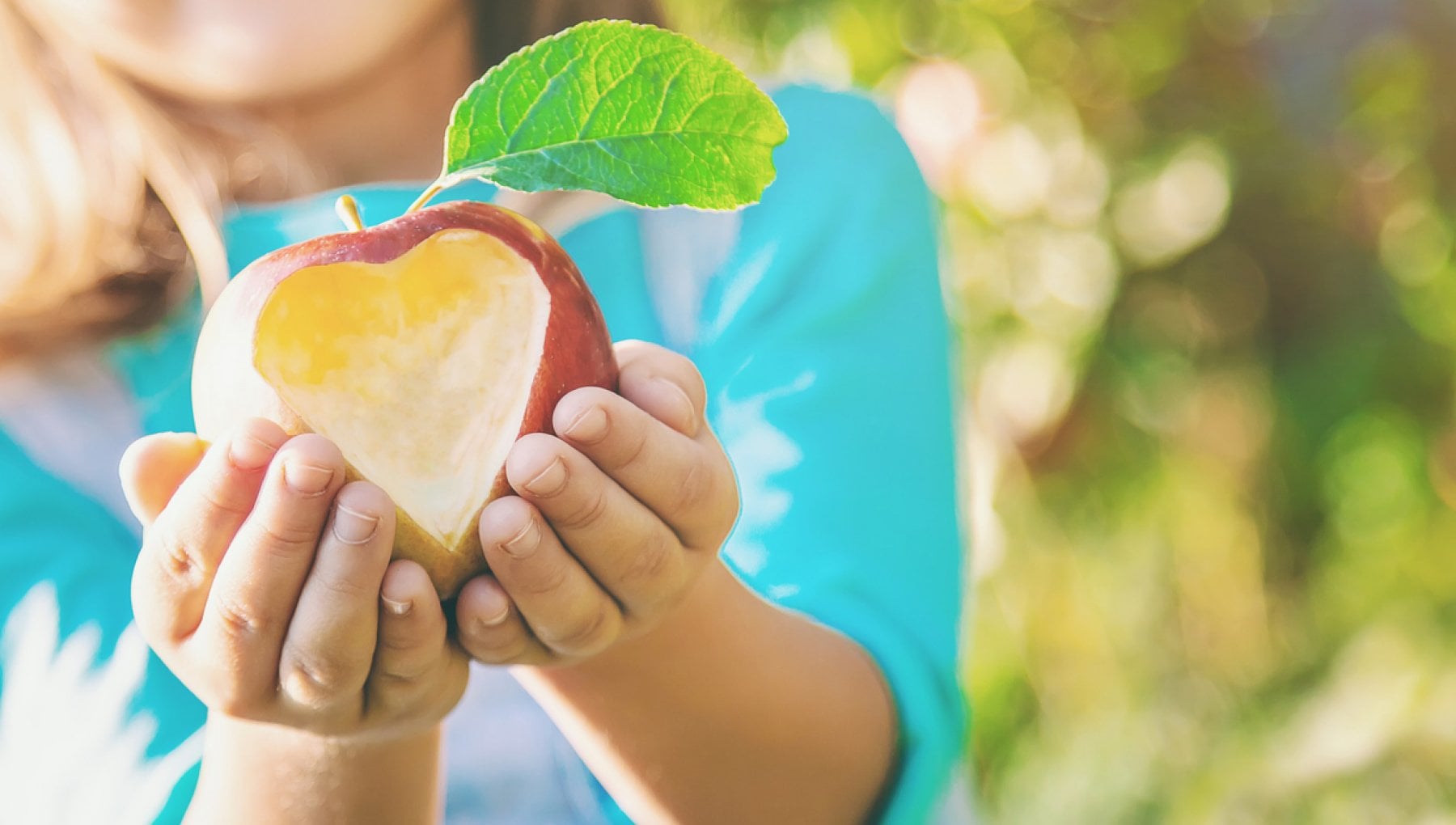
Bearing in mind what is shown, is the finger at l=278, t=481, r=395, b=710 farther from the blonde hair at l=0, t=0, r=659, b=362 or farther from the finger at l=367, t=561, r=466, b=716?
the blonde hair at l=0, t=0, r=659, b=362

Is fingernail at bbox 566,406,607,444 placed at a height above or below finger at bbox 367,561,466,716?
above

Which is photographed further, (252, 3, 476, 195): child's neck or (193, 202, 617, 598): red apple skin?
(252, 3, 476, 195): child's neck

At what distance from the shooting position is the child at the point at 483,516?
0.44 m

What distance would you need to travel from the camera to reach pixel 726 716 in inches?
24.9

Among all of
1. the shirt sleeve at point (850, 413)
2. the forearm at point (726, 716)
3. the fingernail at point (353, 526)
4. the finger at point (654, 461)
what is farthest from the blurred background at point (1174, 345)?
the fingernail at point (353, 526)

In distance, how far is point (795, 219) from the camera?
886 millimetres

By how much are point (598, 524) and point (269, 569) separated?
103 mm

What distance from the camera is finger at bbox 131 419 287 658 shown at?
1.35ft

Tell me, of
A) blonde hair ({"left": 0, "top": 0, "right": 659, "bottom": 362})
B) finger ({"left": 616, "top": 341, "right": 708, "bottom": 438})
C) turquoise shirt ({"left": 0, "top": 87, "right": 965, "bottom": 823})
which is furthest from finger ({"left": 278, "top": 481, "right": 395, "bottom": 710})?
blonde hair ({"left": 0, "top": 0, "right": 659, "bottom": 362})

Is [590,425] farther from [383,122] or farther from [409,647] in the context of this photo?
[383,122]

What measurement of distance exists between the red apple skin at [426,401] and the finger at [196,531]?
0.02 meters

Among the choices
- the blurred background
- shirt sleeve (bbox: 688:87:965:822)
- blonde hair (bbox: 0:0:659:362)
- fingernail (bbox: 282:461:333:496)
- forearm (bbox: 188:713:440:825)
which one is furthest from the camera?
the blurred background

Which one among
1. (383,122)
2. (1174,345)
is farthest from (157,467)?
(1174,345)

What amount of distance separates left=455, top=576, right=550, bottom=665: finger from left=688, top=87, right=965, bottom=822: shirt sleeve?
0.99ft
